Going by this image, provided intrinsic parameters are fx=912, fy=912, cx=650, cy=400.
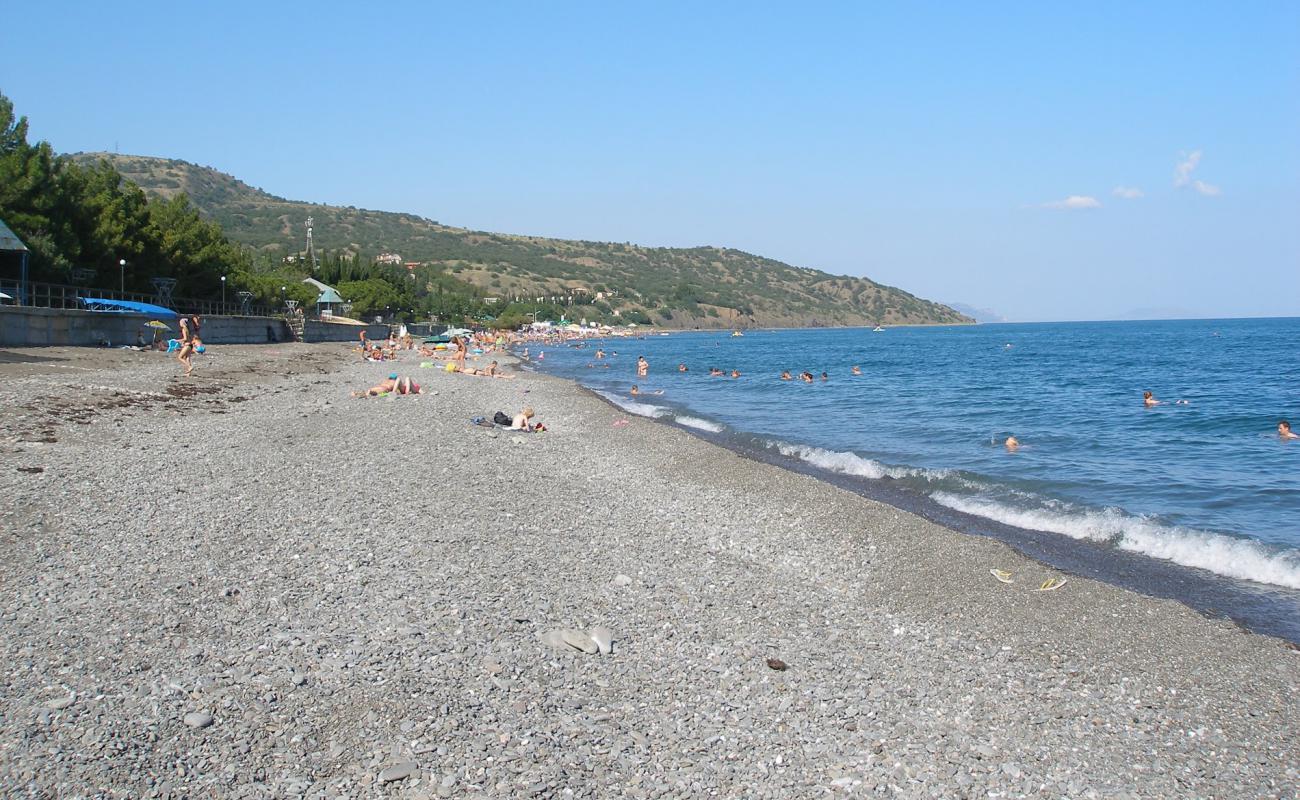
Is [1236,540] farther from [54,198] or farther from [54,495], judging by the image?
[54,198]

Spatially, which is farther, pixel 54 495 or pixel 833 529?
pixel 833 529

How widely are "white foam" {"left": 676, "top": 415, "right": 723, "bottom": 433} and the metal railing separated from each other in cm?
2129

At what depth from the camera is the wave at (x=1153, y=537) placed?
863 centimetres

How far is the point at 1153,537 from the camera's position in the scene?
977 cm

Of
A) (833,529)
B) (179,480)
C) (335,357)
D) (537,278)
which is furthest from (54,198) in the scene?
(537,278)

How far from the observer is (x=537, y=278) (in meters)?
162

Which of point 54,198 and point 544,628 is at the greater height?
point 54,198

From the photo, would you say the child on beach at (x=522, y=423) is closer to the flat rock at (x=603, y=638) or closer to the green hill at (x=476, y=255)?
the flat rock at (x=603, y=638)

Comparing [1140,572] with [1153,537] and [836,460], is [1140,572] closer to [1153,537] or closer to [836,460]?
[1153,537]

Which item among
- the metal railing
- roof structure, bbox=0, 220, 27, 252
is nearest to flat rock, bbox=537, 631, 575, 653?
the metal railing

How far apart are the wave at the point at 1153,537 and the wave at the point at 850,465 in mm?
1682

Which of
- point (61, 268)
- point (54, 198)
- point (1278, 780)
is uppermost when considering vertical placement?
point (54, 198)

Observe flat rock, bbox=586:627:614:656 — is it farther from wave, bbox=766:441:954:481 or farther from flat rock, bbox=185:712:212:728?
wave, bbox=766:441:954:481

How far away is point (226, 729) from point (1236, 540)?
32.0 feet
